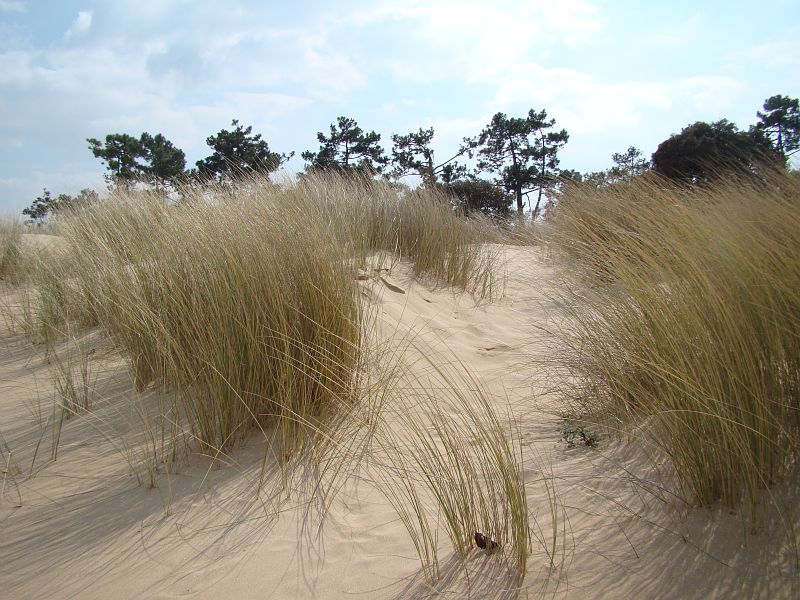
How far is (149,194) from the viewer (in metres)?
6.14

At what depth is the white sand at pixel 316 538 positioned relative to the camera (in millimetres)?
1542

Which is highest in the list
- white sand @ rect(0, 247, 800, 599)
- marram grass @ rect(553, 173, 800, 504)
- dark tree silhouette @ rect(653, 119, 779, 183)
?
dark tree silhouette @ rect(653, 119, 779, 183)

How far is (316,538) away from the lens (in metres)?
1.99

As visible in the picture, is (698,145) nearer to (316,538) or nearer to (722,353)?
(722,353)

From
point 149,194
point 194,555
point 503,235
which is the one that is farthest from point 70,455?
point 503,235

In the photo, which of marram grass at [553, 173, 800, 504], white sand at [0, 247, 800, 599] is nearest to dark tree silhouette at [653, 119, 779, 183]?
marram grass at [553, 173, 800, 504]

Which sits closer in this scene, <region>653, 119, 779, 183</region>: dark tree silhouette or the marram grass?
the marram grass

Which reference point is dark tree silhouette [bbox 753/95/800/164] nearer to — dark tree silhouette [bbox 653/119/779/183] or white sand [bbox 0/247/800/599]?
dark tree silhouette [bbox 653/119/779/183]

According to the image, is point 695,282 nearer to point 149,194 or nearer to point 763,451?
point 763,451

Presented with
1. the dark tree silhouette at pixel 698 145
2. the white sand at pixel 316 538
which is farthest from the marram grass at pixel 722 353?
the dark tree silhouette at pixel 698 145

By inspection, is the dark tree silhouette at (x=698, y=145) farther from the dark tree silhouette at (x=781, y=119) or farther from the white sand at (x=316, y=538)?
the white sand at (x=316, y=538)

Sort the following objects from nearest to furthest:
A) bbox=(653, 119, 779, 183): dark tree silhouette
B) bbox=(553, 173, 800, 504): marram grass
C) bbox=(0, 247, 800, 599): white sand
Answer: bbox=(0, 247, 800, 599): white sand < bbox=(553, 173, 800, 504): marram grass < bbox=(653, 119, 779, 183): dark tree silhouette

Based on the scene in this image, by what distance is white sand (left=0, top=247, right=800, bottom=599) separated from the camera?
1542 millimetres

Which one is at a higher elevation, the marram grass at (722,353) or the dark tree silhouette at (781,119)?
the dark tree silhouette at (781,119)
